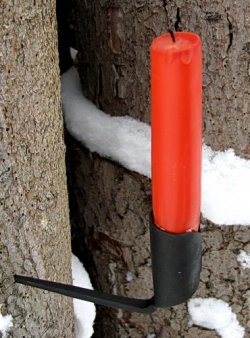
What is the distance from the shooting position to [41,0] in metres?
0.78

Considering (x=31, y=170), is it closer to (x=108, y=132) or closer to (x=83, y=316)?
(x=108, y=132)

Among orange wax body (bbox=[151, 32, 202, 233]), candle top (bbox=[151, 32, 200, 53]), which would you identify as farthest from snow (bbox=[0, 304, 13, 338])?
candle top (bbox=[151, 32, 200, 53])

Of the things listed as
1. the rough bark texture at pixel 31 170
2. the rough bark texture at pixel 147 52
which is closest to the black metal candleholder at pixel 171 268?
the rough bark texture at pixel 31 170

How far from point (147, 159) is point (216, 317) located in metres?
0.32

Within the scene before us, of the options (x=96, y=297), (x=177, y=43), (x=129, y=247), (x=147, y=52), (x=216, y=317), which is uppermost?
(x=177, y=43)

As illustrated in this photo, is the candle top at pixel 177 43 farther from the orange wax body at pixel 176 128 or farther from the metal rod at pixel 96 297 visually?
the metal rod at pixel 96 297

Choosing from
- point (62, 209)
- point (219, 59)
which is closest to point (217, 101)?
point (219, 59)

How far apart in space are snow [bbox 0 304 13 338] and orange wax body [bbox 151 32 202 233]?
0.30 m

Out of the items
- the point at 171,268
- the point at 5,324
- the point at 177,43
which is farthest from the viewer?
the point at 5,324

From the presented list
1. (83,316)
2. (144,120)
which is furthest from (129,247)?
(144,120)

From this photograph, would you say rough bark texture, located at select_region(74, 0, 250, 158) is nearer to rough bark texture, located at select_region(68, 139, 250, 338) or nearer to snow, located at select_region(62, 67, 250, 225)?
snow, located at select_region(62, 67, 250, 225)

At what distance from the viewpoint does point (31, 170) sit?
0.85m

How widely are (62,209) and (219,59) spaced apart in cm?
31

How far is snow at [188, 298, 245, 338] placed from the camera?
1134 mm
